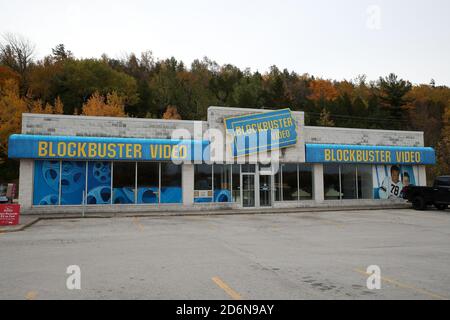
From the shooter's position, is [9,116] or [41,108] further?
[41,108]

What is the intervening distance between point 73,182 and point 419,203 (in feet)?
71.7

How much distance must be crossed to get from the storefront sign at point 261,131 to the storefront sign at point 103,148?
2.22 metres

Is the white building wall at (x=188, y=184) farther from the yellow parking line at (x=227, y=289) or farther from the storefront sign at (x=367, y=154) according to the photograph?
the yellow parking line at (x=227, y=289)

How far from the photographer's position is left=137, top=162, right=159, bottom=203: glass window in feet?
75.6

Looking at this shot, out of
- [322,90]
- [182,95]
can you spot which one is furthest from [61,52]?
[322,90]

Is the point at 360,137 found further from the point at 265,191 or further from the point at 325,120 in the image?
the point at 325,120

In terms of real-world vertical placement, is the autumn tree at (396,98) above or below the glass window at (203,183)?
above

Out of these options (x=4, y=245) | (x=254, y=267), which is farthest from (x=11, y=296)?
(x=4, y=245)

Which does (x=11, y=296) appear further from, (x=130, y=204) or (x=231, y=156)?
(x=231, y=156)

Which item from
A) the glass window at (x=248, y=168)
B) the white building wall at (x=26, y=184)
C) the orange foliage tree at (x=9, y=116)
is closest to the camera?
the white building wall at (x=26, y=184)

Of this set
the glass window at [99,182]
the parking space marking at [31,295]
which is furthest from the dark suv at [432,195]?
the parking space marking at [31,295]

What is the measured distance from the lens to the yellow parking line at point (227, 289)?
574cm

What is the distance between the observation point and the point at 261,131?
2545 centimetres

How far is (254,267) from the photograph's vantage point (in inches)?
310
